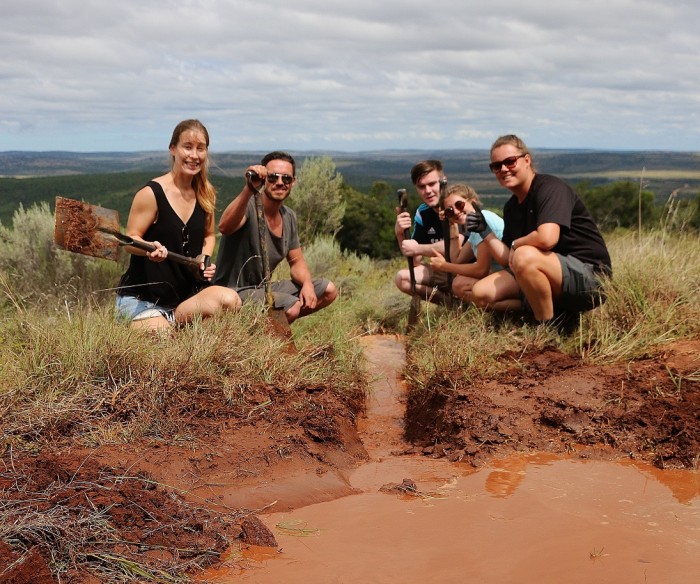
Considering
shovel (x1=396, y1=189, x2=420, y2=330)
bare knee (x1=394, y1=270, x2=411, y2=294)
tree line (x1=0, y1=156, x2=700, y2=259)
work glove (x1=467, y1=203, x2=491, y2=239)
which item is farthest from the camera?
tree line (x1=0, y1=156, x2=700, y2=259)

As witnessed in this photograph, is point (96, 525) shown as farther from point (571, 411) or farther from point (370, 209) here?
point (370, 209)

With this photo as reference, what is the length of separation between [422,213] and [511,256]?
1.47 meters

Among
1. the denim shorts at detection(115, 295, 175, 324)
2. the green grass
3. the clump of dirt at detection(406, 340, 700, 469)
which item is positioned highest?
the denim shorts at detection(115, 295, 175, 324)

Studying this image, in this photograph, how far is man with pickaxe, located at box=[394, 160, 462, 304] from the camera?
6.46 metres

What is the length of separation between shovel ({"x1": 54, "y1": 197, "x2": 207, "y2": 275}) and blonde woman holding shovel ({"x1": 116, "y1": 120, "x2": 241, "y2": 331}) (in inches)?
2.9

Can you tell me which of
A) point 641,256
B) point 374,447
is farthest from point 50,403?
point 641,256

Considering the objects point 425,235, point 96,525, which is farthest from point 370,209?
point 96,525

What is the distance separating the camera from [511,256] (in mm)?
5586

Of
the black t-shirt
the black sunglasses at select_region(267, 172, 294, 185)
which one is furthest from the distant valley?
the black t-shirt

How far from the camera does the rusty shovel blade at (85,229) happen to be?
16.5 ft

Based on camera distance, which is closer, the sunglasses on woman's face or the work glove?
the work glove

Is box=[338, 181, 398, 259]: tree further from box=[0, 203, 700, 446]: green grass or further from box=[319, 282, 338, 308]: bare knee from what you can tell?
box=[319, 282, 338, 308]: bare knee

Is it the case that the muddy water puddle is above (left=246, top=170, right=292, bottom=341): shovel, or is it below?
below

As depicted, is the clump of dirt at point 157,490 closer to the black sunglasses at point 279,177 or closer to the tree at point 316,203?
the black sunglasses at point 279,177
